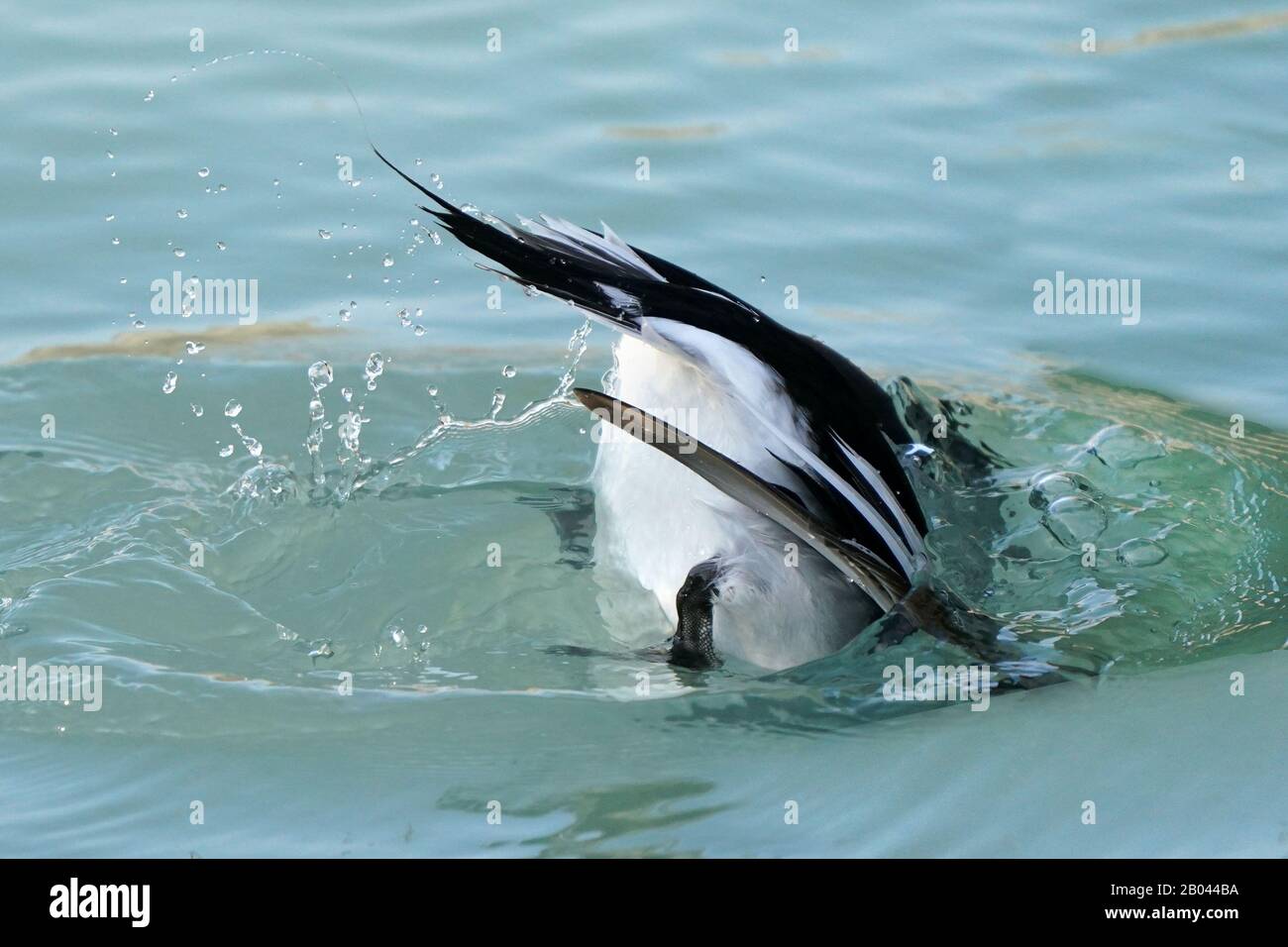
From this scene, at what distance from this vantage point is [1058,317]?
5.98m

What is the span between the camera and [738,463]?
3.52 meters

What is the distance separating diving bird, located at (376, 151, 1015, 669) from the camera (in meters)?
3.47

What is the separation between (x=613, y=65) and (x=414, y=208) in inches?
56.4

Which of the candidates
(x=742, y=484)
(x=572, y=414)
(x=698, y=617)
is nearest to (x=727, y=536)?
(x=698, y=617)

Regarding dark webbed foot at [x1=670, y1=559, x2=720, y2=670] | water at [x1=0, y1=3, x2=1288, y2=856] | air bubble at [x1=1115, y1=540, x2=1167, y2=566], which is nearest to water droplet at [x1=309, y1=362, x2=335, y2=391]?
water at [x1=0, y1=3, x2=1288, y2=856]

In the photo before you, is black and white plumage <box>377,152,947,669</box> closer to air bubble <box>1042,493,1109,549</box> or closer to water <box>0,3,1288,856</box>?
water <box>0,3,1288,856</box>

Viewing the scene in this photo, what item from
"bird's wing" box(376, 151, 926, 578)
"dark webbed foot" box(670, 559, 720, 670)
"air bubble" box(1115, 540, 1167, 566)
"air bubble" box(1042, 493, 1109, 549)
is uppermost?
"bird's wing" box(376, 151, 926, 578)

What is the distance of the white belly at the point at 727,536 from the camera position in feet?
11.8

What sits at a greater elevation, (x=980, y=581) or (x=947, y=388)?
(x=947, y=388)

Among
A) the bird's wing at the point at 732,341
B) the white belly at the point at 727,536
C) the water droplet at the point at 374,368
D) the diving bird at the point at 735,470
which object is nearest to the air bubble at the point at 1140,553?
the diving bird at the point at 735,470

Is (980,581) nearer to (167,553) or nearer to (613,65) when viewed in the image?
(167,553)

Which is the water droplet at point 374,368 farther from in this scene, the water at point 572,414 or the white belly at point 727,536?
the white belly at point 727,536

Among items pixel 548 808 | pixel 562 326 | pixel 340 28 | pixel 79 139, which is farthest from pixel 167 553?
pixel 340 28

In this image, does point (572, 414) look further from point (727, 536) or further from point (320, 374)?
point (727, 536)
